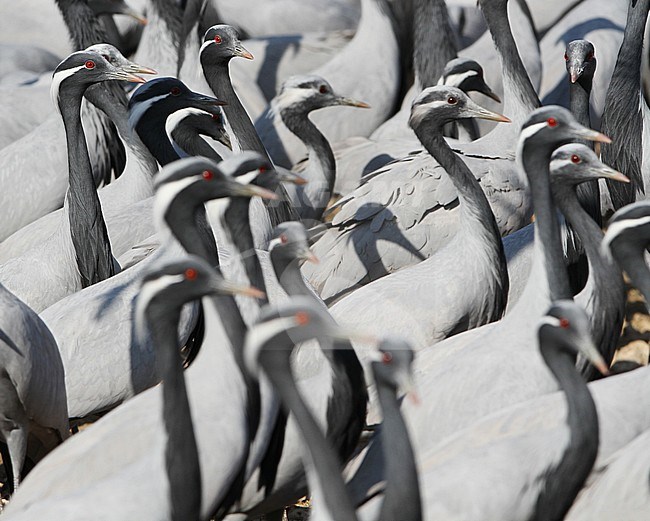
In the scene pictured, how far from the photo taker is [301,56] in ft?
28.3

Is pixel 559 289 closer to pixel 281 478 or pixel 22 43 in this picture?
pixel 281 478

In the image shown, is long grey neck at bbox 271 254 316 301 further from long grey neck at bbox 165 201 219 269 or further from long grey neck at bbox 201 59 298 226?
long grey neck at bbox 201 59 298 226

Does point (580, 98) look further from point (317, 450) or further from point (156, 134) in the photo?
point (317, 450)

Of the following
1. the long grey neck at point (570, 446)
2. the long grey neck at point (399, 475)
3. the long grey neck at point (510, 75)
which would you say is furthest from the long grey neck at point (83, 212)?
the long grey neck at point (399, 475)

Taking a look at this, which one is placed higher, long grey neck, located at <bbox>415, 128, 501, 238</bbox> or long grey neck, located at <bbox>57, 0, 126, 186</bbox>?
long grey neck, located at <bbox>57, 0, 126, 186</bbox>

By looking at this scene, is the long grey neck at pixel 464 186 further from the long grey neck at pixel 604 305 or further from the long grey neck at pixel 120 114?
the long grey neck at pixel 120 114

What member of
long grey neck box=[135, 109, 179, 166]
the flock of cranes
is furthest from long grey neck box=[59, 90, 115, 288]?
long grey neck box=[135, 109, 179, 166]

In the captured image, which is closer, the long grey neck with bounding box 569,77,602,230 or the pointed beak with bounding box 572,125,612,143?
the pointed beak with bounding box 572,125,612,143

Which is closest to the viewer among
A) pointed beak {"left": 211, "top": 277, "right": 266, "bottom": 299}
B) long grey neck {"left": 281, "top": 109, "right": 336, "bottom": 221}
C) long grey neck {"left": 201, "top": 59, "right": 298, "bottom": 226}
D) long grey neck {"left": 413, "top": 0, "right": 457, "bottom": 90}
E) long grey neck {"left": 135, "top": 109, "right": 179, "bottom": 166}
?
pointed beak {"left": 211, "top": 277, "right": 266, "bottom": 299}

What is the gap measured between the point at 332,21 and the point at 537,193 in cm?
538

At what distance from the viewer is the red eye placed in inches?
119

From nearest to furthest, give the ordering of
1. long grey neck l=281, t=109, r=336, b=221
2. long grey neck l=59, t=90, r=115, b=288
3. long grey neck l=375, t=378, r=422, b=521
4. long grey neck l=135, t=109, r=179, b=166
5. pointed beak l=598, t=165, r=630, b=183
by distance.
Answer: long grey neck l=375, t=378, r=422, b=521
pointed beak l=598, t=165, r=630, b=183
long grey neck l=59, t=90, r=115, b=288
long grey neck l=135, t=109, r=179, b=166
long grey neck l=281, t=109, r=336, b=221

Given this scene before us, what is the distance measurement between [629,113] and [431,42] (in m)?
1.88

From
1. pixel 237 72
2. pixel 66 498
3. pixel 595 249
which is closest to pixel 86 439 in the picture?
pixel 66 498
